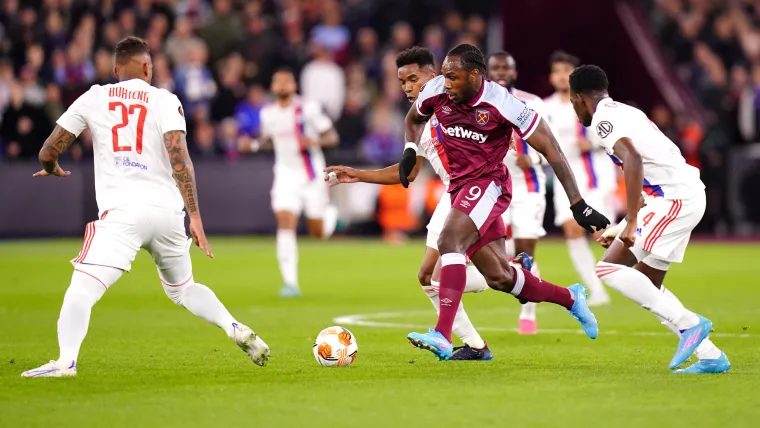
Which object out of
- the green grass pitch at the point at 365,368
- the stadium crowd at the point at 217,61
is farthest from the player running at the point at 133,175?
the stadium crowd at the point at 217,61

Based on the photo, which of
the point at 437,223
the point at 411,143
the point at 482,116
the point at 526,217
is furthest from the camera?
the point at 526,217

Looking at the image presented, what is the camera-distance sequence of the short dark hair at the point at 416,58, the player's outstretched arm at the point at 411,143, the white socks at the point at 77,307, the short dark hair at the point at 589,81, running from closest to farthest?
the white socks at the point at 77,307 → the short dark hair at the point at 589,81 → the player's outstretched arm at the point at 411,143 → the short dark hair at the point at 416,58

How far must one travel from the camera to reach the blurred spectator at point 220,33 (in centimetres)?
2653

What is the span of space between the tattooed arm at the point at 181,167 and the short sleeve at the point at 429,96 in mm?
1740

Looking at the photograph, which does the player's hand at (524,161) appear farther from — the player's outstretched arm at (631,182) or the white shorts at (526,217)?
the player's outstretched arm at (631,182)

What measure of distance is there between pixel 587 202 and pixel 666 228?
20.5ft

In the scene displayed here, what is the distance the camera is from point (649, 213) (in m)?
8.80

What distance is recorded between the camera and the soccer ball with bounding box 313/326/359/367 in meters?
9.05

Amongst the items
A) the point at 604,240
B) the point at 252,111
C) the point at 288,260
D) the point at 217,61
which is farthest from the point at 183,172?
the point at 217,61

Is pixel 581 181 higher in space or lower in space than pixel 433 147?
lower

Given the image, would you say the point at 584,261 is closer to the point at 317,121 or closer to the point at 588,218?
the point at 317,121

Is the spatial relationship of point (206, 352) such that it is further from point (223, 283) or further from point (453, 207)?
point (223, 283)

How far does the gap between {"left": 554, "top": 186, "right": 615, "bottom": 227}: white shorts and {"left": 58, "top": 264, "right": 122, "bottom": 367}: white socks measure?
265 inches

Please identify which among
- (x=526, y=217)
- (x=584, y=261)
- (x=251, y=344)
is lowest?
(x=584, y=261)
